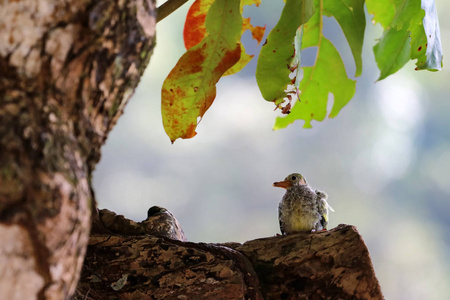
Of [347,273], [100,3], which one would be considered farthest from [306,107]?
[100,3]

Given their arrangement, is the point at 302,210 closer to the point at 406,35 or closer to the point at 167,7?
the point at 406,35

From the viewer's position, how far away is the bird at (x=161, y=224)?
4.71ft

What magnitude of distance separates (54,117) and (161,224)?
2.87 ft

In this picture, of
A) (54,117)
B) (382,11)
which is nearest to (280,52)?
(382,11)

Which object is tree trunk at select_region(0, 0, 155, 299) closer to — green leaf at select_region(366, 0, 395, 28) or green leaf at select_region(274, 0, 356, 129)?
green leaf at select_region(274, 0, 356, 129)

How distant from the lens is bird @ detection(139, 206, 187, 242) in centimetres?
143

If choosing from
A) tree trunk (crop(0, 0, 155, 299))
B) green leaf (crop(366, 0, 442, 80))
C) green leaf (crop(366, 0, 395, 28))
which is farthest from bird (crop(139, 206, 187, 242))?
green leaf (crop(366, 0, 395, 28))

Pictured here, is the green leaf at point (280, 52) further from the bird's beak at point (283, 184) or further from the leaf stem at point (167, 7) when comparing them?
the bird's beak at point (283, 184)

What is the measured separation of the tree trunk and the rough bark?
1.70 feet

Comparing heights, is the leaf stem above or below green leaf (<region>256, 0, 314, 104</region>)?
above

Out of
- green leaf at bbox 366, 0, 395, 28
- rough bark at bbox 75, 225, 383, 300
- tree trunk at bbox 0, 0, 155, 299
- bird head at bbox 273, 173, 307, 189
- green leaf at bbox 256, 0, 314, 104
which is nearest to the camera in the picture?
tree trunk at bbox 0, 0, 155, 299

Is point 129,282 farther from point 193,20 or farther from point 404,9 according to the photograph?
point 404,9

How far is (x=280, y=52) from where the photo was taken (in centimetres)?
143

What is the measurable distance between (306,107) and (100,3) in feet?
4.10
